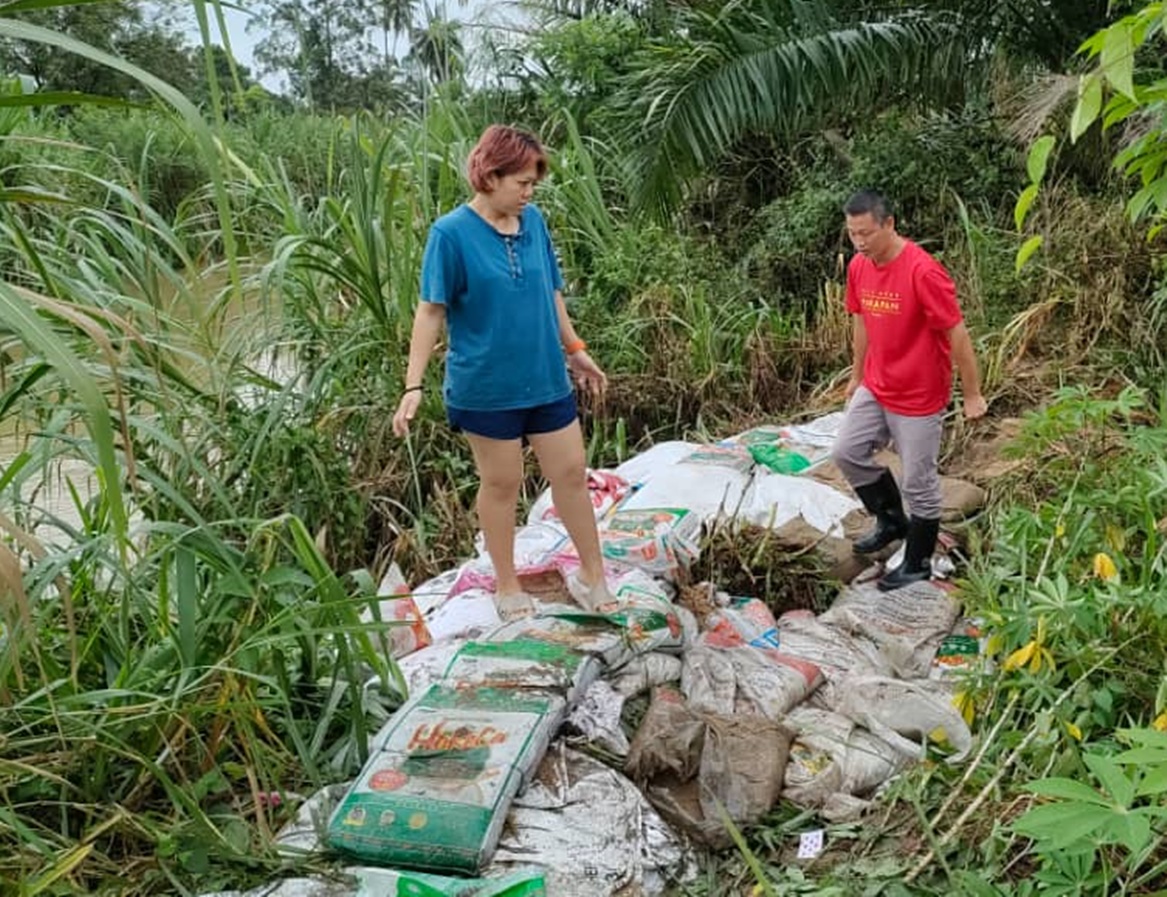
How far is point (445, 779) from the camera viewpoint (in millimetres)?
2146

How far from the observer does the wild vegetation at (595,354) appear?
183 centimetres

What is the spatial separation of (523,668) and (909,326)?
4.66 ft

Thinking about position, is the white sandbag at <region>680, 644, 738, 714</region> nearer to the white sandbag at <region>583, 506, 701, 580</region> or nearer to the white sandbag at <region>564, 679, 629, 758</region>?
the white sandbag at <region>564, 679, 629, 758</region>

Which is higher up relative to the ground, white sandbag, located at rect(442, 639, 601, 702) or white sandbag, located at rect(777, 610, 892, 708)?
white sandbag, located at rect(442, 639, 601, 702)

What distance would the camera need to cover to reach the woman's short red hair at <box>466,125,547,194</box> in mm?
2607

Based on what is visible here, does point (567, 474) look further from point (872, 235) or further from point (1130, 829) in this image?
point (1130, 829)

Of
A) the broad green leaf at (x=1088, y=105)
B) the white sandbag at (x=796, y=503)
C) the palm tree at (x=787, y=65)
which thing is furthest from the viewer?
the palm tree at (x=787, y=65)

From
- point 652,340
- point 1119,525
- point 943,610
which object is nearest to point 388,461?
point 652,340

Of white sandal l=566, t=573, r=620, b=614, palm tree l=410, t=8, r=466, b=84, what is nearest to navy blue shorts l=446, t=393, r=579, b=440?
white sandal l=566, t=573, r=620, b=614

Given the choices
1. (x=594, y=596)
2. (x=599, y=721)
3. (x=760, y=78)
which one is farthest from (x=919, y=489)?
(x=760, y=78)

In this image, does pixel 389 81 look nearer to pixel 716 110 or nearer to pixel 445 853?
pixel 716 110

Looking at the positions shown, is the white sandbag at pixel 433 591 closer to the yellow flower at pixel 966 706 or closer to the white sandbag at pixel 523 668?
the white sandbag at pixel 523 668

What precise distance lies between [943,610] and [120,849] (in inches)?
82.5

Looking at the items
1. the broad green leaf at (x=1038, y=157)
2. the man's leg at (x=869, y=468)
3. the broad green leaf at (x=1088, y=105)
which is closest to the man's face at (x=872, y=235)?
the man's leg at (x=869, y=468)
